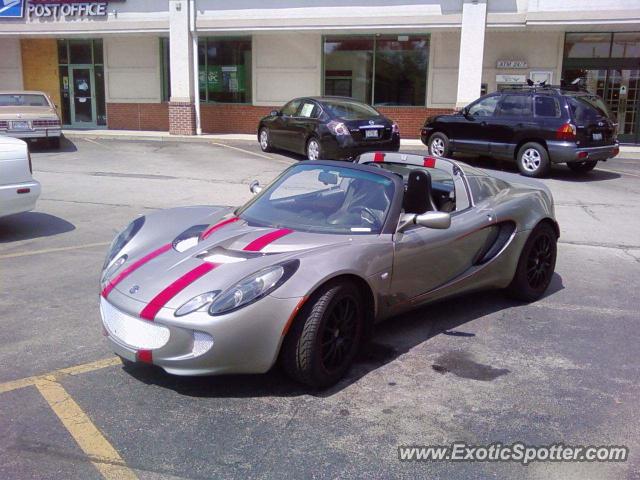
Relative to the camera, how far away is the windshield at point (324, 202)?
4.47 metres

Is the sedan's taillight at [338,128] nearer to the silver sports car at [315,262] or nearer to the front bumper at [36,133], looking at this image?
the front bumper at [36,133]

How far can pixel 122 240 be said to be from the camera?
187 inches

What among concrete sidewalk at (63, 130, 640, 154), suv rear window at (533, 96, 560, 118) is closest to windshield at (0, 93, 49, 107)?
concrete sidewalk at (63, 130, 640, 154)

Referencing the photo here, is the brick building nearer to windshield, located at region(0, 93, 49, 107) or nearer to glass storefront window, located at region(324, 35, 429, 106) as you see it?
glass storefront window, located at region(324, 35, 429, 106)

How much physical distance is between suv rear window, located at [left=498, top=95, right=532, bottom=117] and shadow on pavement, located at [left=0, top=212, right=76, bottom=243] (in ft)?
30.1

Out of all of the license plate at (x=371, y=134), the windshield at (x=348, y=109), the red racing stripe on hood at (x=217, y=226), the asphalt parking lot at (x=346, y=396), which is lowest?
the asphalt parking lot at (x=346, y=396)

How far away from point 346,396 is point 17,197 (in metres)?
5.33

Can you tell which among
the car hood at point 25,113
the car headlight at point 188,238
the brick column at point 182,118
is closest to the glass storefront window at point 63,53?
the brick column at point 182,118

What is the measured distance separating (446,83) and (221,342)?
17804 millimetres

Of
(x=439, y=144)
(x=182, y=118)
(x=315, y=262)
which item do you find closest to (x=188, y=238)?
(x=315, y=262)

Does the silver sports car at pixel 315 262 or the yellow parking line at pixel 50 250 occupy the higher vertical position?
the silver sports car at pixel 315 262

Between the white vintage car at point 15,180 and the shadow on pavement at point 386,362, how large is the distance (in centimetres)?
418

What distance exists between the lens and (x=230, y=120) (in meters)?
21.9

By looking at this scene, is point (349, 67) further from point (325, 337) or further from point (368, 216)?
point (325, 337)
